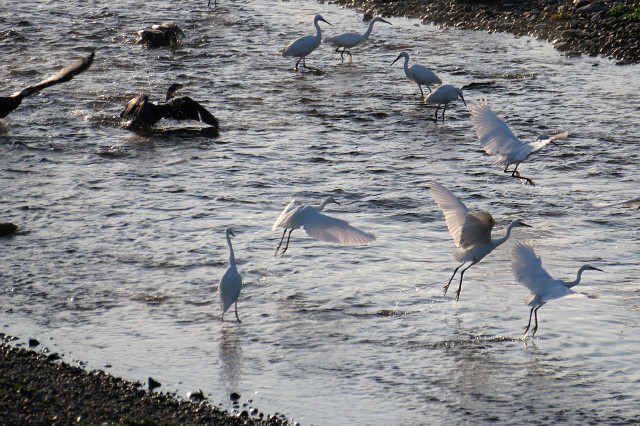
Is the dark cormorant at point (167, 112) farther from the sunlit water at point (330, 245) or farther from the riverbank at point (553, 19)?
the riverbank at point (553, 19)

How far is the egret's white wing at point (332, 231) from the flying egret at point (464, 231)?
0.77 meters

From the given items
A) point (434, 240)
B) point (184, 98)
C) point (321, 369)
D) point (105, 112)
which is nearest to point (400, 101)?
point (184, 98)

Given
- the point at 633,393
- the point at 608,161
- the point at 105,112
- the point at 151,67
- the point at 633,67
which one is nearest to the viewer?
the point at 633,393

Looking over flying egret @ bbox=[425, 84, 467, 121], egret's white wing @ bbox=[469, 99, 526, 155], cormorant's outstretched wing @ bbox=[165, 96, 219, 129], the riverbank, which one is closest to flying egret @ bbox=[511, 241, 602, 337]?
egret's white wing @ bbox=[469, 99, 526, 155]

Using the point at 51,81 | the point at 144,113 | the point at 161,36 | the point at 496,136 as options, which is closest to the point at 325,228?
the point at 496,136

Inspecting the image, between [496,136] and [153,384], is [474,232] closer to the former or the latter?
[496,136]

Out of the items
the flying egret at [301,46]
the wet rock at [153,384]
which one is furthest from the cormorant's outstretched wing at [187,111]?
the wet rock at [153,384]

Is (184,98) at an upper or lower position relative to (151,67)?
upper

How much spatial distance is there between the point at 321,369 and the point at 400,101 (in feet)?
29.3

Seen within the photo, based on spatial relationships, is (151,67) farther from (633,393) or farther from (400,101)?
(633,393)

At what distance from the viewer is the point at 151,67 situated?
57.7 ft

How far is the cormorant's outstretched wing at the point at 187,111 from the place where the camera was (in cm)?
1300

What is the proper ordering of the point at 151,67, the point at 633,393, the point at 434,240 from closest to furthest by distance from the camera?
the point at 633,393, the point at 434,240, the point at 151,67

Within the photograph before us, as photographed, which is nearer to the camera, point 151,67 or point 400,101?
point 400,101
